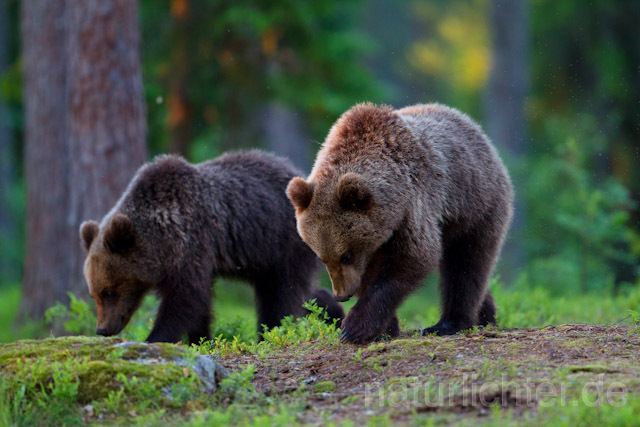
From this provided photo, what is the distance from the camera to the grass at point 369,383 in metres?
4.66

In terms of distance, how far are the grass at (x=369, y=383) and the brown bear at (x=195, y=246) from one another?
1476mm

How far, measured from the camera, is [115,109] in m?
11.2

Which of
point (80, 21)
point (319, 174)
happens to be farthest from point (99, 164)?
point (319, 174)

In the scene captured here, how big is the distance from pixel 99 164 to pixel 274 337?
527 cm

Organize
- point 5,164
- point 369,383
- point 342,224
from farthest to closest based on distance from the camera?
point 5,164 < point 342,224 < point 369,383

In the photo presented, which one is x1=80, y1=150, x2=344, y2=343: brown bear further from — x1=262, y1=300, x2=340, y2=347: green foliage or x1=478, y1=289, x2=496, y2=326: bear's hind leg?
x1=478, y1=289, x2=496, y2=326: bear's hind leg

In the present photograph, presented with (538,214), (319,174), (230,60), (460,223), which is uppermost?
(230,60)

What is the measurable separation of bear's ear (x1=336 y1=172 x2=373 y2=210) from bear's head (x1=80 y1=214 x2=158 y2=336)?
8.25 ft

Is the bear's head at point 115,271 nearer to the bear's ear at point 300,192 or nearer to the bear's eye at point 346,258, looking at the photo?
the bear's ear at point 300,192

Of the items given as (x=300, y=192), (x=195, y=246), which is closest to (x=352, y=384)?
(x=300, y=192)

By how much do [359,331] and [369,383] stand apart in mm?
1025

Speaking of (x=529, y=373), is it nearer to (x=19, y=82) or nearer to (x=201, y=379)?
(x=201, y=379)

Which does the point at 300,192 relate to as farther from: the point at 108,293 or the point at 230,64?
the point at 230,64

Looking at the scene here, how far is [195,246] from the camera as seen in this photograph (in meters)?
8.09
